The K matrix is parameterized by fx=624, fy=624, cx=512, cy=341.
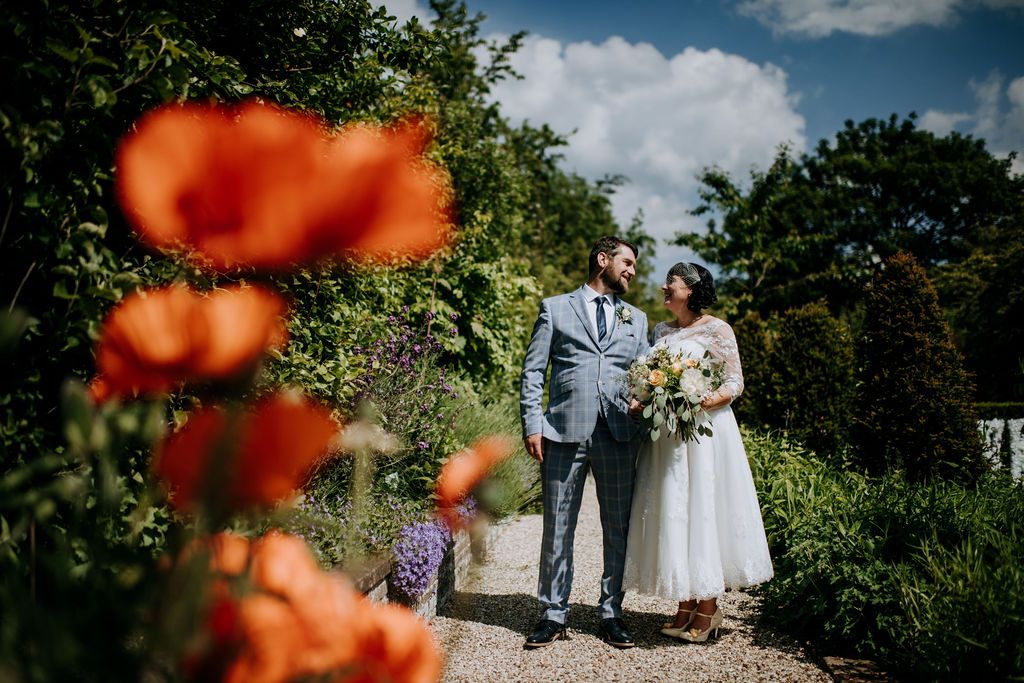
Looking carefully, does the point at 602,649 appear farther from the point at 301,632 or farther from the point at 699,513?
the point at 301,632

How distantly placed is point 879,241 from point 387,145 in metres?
33.1

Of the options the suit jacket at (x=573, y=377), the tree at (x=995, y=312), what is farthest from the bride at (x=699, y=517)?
the tree at (x=995, y=312)

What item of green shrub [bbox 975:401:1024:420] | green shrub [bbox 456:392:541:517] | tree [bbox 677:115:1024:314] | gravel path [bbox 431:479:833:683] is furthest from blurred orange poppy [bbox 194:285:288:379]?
tree [bbox 677:115:1024:314]

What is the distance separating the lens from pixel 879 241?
28.6 m

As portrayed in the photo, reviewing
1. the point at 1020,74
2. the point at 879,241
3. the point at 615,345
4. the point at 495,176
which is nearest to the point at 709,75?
the point at 495,176

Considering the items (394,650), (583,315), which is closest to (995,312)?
(583,315)

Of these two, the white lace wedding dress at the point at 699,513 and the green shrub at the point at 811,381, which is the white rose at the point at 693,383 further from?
the green shrub at the point at 811,381

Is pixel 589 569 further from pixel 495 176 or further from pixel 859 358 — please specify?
pixel 495 176

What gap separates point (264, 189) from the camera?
37 cm

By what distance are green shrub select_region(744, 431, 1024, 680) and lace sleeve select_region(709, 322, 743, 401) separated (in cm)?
99

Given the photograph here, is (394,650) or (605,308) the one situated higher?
(605,308)

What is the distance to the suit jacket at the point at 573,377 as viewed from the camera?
341 cm

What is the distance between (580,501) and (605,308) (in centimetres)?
109

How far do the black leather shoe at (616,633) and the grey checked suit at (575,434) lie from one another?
0.14ft
